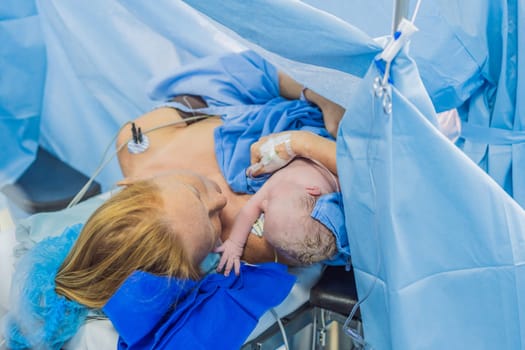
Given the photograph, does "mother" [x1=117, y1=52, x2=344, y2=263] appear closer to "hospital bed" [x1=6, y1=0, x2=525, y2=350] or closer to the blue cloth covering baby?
the blue cloth covering baby

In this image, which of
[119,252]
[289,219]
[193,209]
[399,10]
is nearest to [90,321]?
[119,252]

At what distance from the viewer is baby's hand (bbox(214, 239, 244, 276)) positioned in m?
1.33

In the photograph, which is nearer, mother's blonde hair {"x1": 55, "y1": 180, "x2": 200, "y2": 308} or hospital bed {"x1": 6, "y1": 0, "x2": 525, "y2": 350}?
hospital bed {"x1": 6, "y1": 0, "x2": 525, "y2": 350}

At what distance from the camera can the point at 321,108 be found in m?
1.46

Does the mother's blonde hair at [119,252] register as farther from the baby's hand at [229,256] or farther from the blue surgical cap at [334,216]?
the blue surgical cap at [334,216]

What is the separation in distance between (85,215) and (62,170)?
1.93 ft

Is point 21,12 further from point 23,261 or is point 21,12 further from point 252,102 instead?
point 23,261

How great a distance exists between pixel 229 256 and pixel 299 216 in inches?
8.7

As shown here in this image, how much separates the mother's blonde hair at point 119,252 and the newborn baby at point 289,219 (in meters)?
0.18

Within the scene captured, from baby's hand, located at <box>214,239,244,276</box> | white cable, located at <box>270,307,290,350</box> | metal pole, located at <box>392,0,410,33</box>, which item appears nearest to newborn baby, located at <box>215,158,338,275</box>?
baby's hand, located at <box>214,239,244,276</box>

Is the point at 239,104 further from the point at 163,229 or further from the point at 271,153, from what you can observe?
the point at 163,229

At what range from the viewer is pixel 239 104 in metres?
1.62

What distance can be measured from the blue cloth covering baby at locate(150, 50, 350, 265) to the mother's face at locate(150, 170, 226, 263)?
0.13 metres

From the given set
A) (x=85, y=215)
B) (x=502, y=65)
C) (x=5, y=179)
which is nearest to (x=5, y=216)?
(x=85, y=215)
